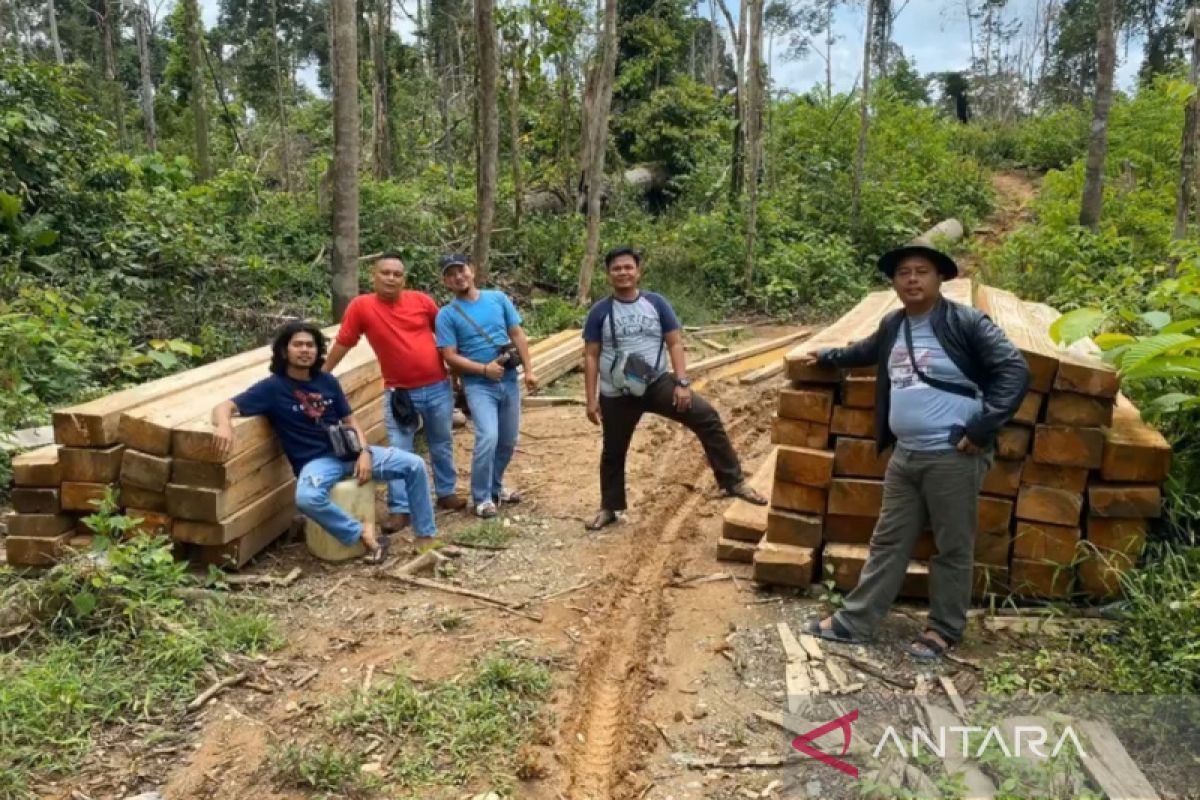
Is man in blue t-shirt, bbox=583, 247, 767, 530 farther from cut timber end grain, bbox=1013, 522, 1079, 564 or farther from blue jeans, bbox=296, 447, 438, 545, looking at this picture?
cut timber end grain, bbox=1013, 522, 1079, 564

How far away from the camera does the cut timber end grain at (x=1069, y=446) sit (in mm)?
4449

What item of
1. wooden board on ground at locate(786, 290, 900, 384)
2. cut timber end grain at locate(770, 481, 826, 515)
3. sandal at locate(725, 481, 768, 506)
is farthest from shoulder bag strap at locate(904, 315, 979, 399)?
sandal at locate(725, 481, 768, 506)

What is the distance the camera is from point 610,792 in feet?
11.5

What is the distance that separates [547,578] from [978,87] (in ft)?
144

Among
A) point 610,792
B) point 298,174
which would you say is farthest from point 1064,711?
point 298,174

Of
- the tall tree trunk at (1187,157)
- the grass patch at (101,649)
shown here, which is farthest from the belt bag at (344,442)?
the tall tree trunk at (1187,157)

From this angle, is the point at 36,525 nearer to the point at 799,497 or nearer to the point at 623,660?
the point at 623,660

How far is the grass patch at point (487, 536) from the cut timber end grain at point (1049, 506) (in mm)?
3112

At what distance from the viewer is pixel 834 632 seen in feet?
14.9

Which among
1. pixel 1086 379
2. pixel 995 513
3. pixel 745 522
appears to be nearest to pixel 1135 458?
pixel 1086 379

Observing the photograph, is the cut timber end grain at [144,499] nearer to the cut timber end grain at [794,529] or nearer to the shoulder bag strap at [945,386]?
the cut timber end grain at [794,529]

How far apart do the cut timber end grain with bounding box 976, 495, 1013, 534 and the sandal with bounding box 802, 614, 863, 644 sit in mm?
923

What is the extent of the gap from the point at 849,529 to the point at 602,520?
1.86 metres

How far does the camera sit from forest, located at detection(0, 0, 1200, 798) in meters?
6.29
